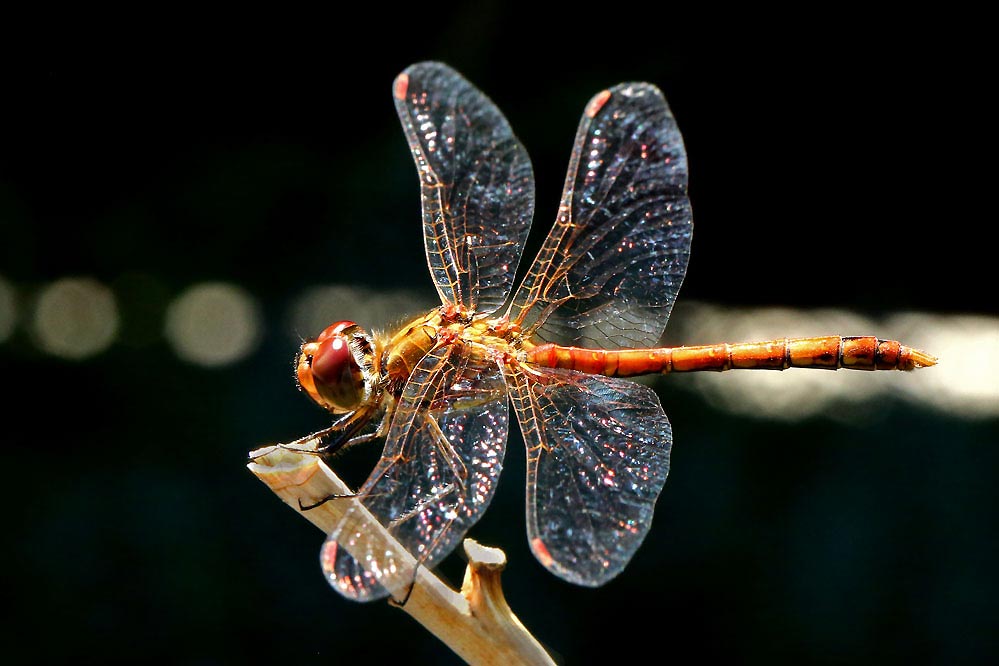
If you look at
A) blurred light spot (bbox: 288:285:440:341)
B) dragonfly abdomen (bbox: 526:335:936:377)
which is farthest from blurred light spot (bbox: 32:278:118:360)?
dragonfly abdomen (bbox: 526:335:936:377)

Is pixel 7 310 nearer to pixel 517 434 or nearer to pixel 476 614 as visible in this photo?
pixel 517 434

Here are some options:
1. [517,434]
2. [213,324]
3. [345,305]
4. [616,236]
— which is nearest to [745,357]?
[616,236]

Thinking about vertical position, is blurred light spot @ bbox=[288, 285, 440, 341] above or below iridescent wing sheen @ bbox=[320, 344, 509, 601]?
above

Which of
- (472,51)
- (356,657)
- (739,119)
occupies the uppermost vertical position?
(472,51)

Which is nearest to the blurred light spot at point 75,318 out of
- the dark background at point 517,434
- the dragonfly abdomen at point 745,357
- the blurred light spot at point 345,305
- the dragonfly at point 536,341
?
the dark background at point 517,434

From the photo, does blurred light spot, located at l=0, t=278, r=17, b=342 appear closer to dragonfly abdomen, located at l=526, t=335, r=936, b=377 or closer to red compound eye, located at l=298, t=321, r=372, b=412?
red compound eye, located at l=298, t=321, r=372, b=412

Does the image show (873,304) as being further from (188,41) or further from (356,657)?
(188,41)

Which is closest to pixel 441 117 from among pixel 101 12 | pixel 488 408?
pixel 488 408
